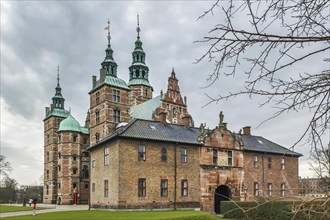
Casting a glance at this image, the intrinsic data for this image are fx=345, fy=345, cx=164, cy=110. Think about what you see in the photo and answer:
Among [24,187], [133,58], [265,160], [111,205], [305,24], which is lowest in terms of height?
[24,187]

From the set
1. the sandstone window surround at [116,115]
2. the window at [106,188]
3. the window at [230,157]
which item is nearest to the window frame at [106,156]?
the window at [106,188]

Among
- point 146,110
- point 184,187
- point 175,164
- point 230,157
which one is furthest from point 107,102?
point 184,187

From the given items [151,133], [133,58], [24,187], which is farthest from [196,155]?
[24,187]

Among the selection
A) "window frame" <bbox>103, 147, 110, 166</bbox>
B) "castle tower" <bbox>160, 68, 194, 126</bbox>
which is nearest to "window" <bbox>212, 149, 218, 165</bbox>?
"window frame" <bbox>103, 147, 110, 166</bbox>

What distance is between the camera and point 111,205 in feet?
91.8

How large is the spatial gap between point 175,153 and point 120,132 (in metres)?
5.41

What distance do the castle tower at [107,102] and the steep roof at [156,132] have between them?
1735 centimetres

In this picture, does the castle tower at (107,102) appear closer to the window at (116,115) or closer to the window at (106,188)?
the window at (116,115)

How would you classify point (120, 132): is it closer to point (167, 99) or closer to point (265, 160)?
point (265, 160)

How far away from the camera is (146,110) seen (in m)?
51.3

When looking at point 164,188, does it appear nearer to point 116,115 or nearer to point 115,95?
point 116,115

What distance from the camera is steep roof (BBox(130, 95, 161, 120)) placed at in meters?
49.6

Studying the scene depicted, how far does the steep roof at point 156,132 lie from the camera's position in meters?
28.5

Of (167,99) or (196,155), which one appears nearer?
(196,155)
